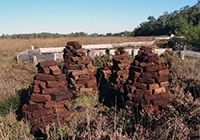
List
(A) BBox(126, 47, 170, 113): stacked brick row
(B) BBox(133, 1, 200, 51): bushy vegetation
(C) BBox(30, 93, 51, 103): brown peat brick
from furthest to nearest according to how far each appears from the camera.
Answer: (B) BBox(133, 1, 200, 51): bushy vegetation < (A) BBox(126, 47, 170, 113): stacked brick row < (C) BBox(30, 93, 51, 103): brown peat brick

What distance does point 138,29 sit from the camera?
6712 cm

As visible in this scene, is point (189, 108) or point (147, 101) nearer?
point (189, 108)

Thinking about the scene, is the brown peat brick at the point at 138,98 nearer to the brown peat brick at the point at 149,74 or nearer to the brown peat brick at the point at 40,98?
the brown peat brick at the point at 149,74

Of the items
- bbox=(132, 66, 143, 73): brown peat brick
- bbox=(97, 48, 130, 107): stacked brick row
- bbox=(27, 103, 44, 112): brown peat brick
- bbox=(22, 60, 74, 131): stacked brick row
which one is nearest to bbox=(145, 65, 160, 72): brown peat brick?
bbox=(132, 66, 143, 73): brown peat brick

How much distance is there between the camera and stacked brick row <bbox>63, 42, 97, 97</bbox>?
8.84 meters

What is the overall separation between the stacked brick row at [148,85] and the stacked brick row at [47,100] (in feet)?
5.64

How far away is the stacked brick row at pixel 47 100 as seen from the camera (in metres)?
5.82

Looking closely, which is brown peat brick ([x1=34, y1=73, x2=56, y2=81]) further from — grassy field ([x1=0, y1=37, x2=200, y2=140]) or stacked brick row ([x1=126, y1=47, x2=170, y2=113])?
stacked brick row ([x1=126, y1=47, x2=170, y2=113])

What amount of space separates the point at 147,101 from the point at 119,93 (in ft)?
5.71

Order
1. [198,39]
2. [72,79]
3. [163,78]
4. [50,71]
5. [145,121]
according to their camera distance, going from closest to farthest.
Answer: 1. [145,121]
2. [50,71]
3. [163,78]
4. [72,79]
5. [198,39]

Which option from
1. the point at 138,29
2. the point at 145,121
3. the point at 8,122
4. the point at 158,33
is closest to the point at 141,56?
the point at 145,121

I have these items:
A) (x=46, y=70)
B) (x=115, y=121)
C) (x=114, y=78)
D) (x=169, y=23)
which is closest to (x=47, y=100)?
(x=46, y=70)

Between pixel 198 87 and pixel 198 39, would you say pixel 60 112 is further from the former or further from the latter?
pixel 198 39

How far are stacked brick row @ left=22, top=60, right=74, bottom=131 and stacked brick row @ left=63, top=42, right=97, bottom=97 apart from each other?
2380mm
